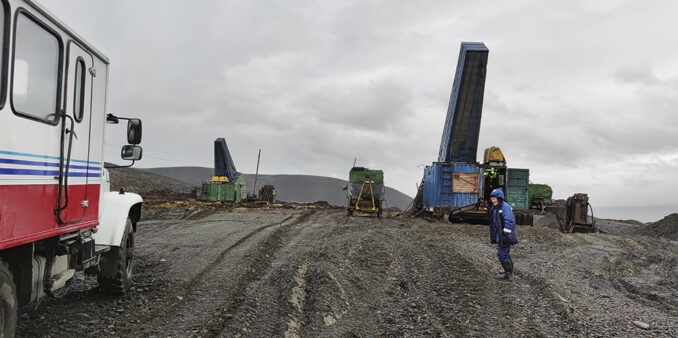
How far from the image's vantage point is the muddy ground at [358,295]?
16.6 feet

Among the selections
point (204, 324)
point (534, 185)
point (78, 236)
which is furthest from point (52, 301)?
point (534, 185)

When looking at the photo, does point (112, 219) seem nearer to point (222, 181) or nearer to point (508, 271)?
point (508, 271)

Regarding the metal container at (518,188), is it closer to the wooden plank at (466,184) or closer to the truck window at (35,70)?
the wooden plank at (466,184)

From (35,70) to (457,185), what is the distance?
1983 cm

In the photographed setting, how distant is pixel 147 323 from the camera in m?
4.98

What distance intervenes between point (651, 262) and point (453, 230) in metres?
6.76

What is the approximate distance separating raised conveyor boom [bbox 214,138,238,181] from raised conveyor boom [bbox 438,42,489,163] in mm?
19320

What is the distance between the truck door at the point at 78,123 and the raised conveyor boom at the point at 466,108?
20390 millimetres

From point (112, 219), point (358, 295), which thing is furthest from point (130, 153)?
point (358, 295)

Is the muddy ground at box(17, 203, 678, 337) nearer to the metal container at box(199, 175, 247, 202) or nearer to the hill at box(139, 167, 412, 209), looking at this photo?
the metal container at box(199, 175, 247, 202)

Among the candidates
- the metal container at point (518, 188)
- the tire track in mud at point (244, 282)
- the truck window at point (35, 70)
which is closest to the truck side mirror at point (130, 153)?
the truck window at point (35, 70)

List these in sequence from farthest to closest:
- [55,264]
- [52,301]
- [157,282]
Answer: [157,282] < [52,301] < [55,264]

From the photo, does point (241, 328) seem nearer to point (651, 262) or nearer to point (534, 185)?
point (651, 262)

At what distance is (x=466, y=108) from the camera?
23172mm
